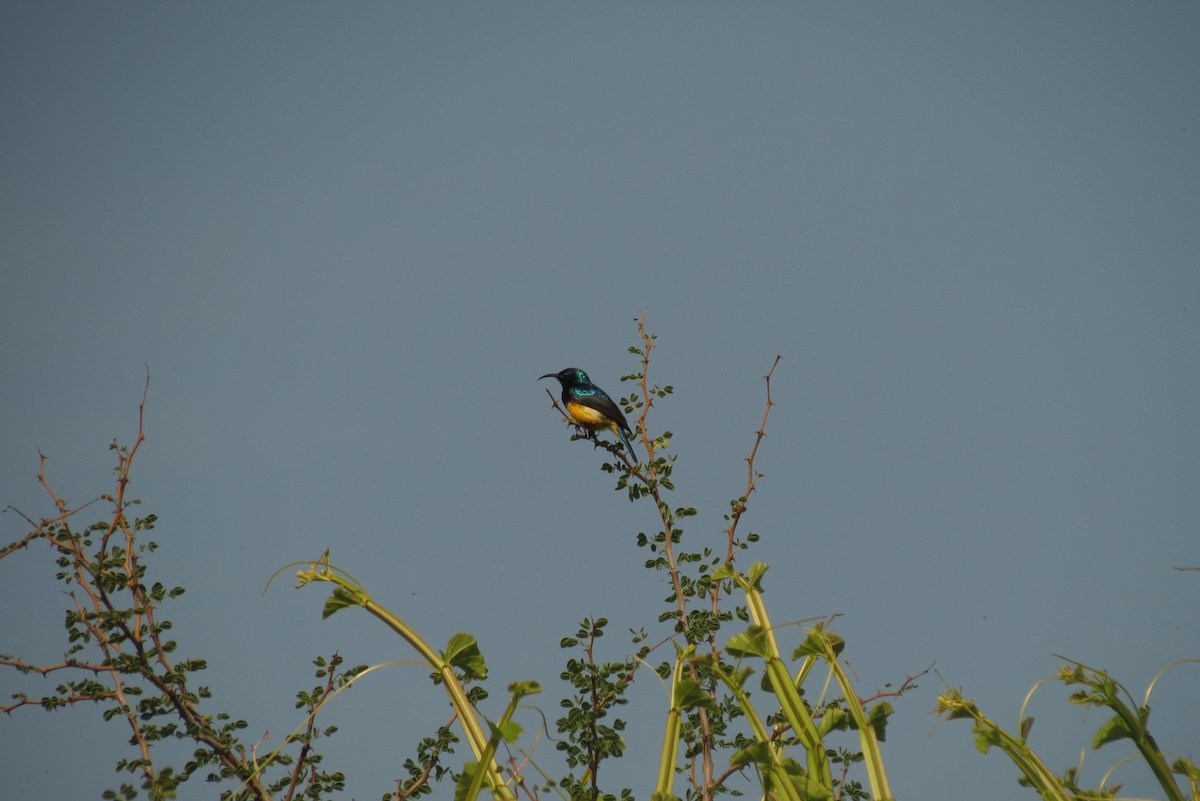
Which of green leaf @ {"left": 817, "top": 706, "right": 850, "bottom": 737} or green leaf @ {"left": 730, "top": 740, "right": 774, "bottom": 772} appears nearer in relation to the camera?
green leaf @ {"left": 730, "top": 740, "right": 774, "bottom": 772}

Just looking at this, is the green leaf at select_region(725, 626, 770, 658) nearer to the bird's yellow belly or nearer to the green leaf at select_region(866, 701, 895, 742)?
the green leaf at select_region(866, 701, 895, 742)

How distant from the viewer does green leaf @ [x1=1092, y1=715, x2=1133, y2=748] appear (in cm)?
191

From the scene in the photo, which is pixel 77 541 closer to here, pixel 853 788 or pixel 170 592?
pixel 170 592

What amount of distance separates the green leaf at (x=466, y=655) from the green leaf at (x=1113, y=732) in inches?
43.5

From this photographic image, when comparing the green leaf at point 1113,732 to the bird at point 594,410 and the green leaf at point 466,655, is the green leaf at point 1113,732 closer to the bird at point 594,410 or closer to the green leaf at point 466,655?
the green leaf at point 466,655

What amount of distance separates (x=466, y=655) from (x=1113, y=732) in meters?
1.15

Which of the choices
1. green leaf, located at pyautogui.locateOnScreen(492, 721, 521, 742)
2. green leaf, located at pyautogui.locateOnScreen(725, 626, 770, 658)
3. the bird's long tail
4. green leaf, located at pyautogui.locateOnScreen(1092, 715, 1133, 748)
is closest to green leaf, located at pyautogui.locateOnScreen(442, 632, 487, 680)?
green leaf, located at pyautogui.locateOnScreen(492, 721, 521, 742)

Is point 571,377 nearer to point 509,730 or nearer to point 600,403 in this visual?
point 600,403

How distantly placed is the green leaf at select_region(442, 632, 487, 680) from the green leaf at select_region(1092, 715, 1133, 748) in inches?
43.5

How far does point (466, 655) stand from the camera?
2010 millimetres

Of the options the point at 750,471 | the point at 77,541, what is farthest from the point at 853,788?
the point at 77,541

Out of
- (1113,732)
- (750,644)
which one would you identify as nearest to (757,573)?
(750,644)

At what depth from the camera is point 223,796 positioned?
3438 millimetres

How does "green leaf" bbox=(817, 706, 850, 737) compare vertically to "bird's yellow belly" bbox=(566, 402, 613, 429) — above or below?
below
